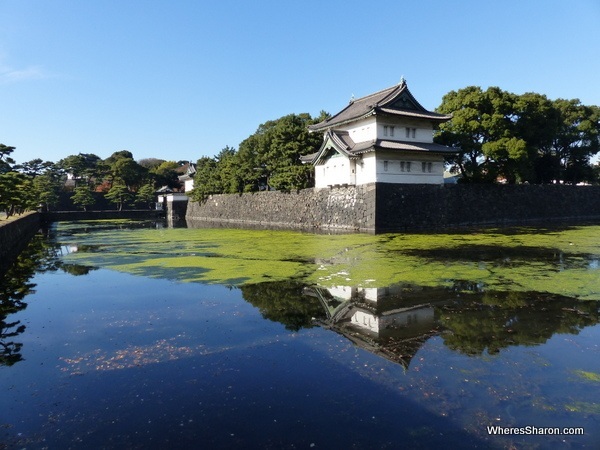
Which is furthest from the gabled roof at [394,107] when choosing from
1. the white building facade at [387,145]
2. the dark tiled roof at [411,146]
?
the dark tiled roof at [411,146]

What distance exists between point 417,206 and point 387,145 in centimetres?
433

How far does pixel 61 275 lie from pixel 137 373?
28.2 ft

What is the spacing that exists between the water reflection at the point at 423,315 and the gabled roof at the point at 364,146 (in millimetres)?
15536

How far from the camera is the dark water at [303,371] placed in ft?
11.6

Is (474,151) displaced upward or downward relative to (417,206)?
upward

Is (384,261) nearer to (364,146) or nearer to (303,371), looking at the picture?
(303,371)

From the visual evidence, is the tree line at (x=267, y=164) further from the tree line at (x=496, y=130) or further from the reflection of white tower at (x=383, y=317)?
the reflection of white tower at (x=383, y=317)

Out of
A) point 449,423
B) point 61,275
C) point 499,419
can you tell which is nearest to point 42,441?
point 449,423

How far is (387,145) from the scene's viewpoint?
23.3 metres

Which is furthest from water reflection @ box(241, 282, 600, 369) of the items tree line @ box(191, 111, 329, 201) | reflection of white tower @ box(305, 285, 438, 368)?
tree line @ box(191, 111, 329, 201)

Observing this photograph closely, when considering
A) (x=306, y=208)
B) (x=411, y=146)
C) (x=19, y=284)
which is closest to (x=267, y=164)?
(x=306, y=208)

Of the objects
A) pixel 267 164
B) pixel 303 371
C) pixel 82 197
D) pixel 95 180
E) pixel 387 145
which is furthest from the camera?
pixel 95 180

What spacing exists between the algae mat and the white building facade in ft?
21.8

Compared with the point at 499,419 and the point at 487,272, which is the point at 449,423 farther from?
the point at 487,272
